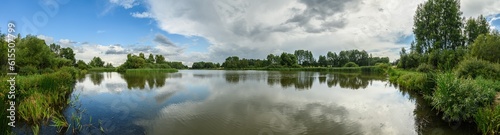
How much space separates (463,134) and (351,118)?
3.16 meters

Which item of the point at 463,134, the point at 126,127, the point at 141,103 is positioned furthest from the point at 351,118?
the point at 141,103

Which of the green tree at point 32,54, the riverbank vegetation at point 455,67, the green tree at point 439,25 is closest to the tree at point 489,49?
the riverbank vegetation at point 455,67

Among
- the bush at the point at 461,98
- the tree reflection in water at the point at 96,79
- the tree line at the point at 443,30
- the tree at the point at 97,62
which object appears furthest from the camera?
the tree at the point at 97,62

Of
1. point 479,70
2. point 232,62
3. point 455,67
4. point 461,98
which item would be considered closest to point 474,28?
point 455,67

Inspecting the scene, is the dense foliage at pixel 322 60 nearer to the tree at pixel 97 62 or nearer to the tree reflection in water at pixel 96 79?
the tree at pixel 97 62

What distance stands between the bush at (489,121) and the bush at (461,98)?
74 centimetres

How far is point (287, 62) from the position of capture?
9194 cm

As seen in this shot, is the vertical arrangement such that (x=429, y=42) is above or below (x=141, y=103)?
above

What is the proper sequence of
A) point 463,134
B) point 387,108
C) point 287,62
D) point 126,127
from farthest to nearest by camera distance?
1. point 287,62
2. point 387,108
3. point 126,127
4. point 463,134

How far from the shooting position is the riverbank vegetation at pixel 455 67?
7160 millimetres

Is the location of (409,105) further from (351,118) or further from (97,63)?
(97,63)

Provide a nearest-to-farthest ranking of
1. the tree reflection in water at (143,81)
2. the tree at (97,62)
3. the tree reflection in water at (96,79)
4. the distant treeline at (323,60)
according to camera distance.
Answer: the tree reflection in water at (143,81)
the tree reflection in water at (96,79)
the tree at (97,62)
the distant treeline at (323,60)

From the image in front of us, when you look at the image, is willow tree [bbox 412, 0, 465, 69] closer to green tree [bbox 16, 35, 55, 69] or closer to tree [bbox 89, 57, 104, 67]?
green tree [bbox 16, 35, 55, 69]

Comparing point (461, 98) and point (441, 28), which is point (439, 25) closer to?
point (441, 28)
